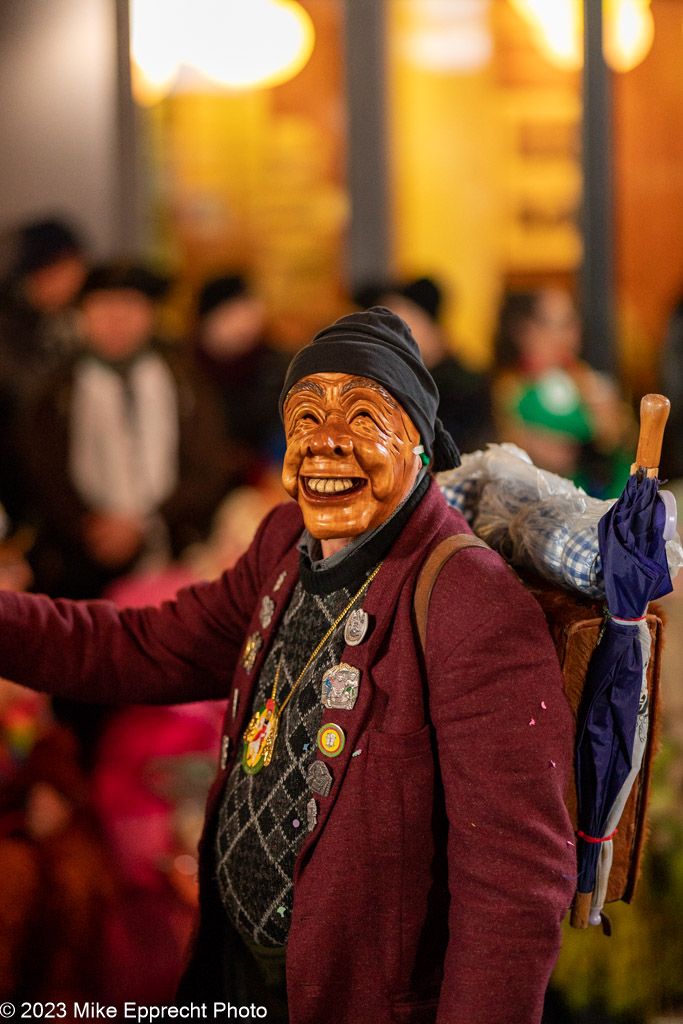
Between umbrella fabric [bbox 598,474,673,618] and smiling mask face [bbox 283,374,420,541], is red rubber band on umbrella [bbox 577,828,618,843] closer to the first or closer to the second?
umbrella fabric [bbox 598,474,673,618]

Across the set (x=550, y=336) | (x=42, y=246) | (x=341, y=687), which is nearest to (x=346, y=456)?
(x=341, y=687)

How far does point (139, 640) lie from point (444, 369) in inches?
117

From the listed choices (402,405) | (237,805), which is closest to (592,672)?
(402,405)

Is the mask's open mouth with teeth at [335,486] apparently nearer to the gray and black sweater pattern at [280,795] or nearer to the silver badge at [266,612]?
the gray and black sweater pattern at [280,795]

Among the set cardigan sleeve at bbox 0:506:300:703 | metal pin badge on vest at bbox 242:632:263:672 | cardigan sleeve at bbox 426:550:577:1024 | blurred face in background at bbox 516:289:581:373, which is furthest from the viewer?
blurred face in background at bbox 516:289:581:373

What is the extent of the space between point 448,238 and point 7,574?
3.53 metres

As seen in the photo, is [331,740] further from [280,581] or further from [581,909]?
[581,909]

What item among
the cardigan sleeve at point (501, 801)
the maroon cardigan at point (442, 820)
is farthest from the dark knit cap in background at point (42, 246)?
the cardigan sleeve at point (501, 801)

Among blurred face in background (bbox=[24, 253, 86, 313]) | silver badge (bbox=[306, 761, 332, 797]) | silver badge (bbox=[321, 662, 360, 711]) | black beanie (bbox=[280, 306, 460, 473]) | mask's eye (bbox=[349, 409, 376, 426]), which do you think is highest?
black beanie (bbox=[280, 306, 460, 473])

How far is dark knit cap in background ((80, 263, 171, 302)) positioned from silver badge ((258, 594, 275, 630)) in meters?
3.21

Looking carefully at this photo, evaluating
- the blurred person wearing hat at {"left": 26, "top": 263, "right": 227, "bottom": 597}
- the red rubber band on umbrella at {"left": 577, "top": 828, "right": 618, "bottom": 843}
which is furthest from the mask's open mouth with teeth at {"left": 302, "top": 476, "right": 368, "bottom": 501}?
the blurred person wearing hat at {"left": 26, "top": 263, "right": 227, "bottom": 597}

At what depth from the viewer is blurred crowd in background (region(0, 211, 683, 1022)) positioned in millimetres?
2998

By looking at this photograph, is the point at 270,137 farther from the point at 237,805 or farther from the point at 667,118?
the point at 237,805

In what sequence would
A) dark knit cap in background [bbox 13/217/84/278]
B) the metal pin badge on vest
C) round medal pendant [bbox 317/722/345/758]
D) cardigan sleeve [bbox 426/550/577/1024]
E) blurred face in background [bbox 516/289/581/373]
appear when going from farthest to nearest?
blurred face in background [bbox 516/289/581/373] → dark knit cap in background [bbox 13/217/84/278] → the metal pin badge on vest → round medal pendant [bbox 317/722/345/758] → cardigan sleeve [bbox 426/550/577/1024]
